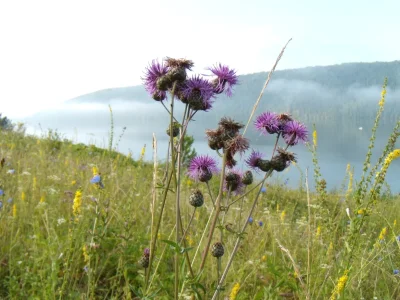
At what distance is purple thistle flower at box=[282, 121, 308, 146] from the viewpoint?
5.63 ft

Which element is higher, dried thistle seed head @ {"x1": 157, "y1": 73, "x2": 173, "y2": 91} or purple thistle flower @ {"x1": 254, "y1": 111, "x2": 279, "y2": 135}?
dried thistle seed head @ {"x1": 157, "y1": 73, "x2": 173, "y2": 91}

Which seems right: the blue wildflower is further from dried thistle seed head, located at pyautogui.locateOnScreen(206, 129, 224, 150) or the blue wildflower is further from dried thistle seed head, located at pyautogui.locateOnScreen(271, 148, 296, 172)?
dried thistle seed head, located at pyautogui.locateOnScreen(271, 148, 296, 172)

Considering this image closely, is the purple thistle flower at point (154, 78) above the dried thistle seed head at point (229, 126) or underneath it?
above

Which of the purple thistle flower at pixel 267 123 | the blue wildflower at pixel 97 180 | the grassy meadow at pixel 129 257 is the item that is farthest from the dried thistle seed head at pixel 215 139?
the blue wildflower at pixel 97 180

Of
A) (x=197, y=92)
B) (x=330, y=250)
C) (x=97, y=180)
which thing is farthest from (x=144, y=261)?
(x=330, y=250)

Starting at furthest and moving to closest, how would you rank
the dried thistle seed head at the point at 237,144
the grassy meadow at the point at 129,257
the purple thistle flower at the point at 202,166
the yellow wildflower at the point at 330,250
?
1. the yellow wildflower at the point at 330,250
2. the grassy meadow at the point at 129,257
3. the purple thistle flower at the point at 202,166
4. the dried thistle seed head at the point at 237,144

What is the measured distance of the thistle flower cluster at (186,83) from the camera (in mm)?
1639

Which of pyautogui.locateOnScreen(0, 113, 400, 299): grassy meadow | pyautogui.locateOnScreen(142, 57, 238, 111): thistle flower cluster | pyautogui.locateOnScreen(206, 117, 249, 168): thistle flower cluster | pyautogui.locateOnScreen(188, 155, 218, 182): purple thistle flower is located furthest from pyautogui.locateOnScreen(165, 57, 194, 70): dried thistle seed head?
pyautogui.locateOnScreen(0, 113, 400, 299): grassy meadow

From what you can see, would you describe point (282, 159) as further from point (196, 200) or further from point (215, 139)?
point (196, 200)

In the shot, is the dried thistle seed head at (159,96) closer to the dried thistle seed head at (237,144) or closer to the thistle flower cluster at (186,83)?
the thistle flower cluster at (186,83)

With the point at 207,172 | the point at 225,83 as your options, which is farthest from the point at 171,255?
the point at 225,83

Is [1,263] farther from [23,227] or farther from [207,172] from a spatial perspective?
[207,172]

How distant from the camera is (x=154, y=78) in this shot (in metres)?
1.77

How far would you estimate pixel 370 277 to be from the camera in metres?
2.95
